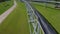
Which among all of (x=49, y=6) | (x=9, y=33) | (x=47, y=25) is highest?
(x=47, y=25)

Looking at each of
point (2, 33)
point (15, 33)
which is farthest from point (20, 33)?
point (2, 33)

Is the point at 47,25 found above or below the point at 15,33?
above

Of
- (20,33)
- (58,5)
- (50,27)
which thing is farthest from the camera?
(58,5)

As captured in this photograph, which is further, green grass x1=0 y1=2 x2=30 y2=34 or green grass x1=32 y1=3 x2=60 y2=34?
green grass x1=32 y1=3 x2=60 y2=34

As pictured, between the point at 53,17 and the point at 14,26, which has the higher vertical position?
the point at 14,26

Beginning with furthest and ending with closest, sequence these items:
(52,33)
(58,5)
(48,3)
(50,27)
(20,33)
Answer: (48,3) < (58,5) < (20,33) < (50,27) < (52,33)

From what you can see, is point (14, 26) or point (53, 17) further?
point (53, 17)

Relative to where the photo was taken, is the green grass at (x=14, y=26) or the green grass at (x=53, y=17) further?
the green grass at (x=53, y=17)

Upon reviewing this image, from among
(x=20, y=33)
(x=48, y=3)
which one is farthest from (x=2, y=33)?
(x=48, y=3)

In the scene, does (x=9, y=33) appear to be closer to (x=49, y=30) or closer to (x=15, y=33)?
(x=15, y=33)

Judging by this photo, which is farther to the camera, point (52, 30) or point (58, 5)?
point (58, 5)
